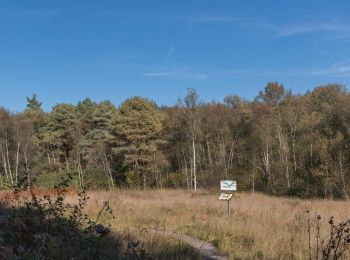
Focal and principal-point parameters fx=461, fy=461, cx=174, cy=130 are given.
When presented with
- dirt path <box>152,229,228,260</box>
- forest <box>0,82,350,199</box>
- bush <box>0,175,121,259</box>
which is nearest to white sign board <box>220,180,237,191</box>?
dirt path <box>152,229,228,260</box>

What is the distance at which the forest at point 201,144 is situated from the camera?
4701cm

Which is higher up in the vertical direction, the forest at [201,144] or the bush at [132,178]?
the forest at [201,144]

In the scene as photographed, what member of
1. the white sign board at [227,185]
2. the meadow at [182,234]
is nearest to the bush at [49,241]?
the meadow at [182,234]

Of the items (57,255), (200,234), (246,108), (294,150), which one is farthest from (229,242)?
(246,108)

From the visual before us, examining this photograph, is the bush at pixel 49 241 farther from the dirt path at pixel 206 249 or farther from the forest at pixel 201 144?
the forest at pixel 201 144

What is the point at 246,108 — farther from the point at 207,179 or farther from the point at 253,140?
the point at 207,179

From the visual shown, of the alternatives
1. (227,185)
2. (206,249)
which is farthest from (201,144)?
(206,249)

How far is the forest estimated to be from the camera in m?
47.0

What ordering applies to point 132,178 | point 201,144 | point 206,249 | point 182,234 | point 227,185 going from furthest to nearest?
point 201,144
point 132,178
point 227,185
point 182,234
point 206,249

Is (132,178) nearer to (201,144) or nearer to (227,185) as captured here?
(201,144)

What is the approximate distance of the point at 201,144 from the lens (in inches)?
2398

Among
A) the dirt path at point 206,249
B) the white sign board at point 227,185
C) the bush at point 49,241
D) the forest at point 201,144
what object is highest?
the forest at point 201,144

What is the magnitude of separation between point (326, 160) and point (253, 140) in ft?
42.4

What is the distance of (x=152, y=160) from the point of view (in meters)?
53.1
